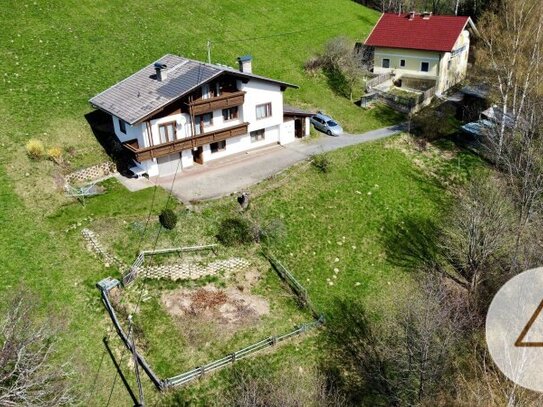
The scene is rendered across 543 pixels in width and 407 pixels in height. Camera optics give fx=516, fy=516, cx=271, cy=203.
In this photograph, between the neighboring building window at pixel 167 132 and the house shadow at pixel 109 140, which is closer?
the neighboring building window at pixel 167 132

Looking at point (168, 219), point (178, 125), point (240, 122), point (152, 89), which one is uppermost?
point (152, 89)

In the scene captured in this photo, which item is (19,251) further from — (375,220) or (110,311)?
(375,220)

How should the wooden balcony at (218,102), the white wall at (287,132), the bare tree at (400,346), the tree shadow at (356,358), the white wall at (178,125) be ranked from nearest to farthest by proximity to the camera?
1. the bare tree at (400,346)
2. the tree shadow at (356,358)
3. the white wall at (178,125)
4. the wooden balcony at (218,102)
5. the white wall at (287,132)

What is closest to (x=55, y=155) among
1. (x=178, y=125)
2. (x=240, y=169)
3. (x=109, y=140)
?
(x=109, y=140)

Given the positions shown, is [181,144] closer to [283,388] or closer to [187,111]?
[187,111]

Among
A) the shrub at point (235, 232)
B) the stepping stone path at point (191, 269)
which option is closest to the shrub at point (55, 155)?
the stepping stone path at point (191, 269)

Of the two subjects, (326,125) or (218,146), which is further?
(326,125)

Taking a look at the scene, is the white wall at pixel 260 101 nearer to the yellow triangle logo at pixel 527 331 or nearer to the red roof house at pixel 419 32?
the red roof house at pixel 419 32
